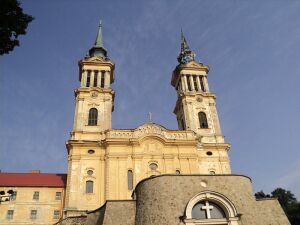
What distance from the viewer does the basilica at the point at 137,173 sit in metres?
20.4

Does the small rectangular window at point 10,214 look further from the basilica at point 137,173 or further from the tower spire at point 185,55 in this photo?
the tower spire at point 185,55

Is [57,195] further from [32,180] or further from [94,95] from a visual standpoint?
[94,95]

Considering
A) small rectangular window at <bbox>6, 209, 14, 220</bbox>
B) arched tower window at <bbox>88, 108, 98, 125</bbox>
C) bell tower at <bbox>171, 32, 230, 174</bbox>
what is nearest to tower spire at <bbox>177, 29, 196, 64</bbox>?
bell tower at <bbox>171, 32, 230, 174</bbox>

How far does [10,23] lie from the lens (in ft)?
48.4

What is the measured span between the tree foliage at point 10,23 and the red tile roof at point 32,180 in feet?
85.9

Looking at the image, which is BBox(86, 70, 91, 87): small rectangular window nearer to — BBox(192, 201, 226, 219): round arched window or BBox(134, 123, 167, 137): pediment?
BBox(134, 123, 167, 137): pediment

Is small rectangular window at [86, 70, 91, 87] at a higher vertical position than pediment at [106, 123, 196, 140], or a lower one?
higher

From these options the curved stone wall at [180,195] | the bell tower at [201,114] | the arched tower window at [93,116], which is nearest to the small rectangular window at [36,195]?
the arched tower window at [93,116]

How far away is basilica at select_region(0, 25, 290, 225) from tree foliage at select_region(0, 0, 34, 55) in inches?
453

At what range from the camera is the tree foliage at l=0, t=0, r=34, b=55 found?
1446cm

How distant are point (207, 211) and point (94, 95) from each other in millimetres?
27725

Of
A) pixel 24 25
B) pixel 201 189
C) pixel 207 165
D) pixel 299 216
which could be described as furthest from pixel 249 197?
pixel 299 216

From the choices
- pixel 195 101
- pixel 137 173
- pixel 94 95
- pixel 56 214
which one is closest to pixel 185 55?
pixel 195 101

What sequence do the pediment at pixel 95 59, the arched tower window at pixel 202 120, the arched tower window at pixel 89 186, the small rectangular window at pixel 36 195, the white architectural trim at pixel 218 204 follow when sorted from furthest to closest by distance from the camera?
the pediment at pixel 95 59
the arched tower window at pixel 202 120
the small rectangular window at pixel 36 195
the arched tower window at pixel 89 186
the white architectural trim at pixel 218 204
